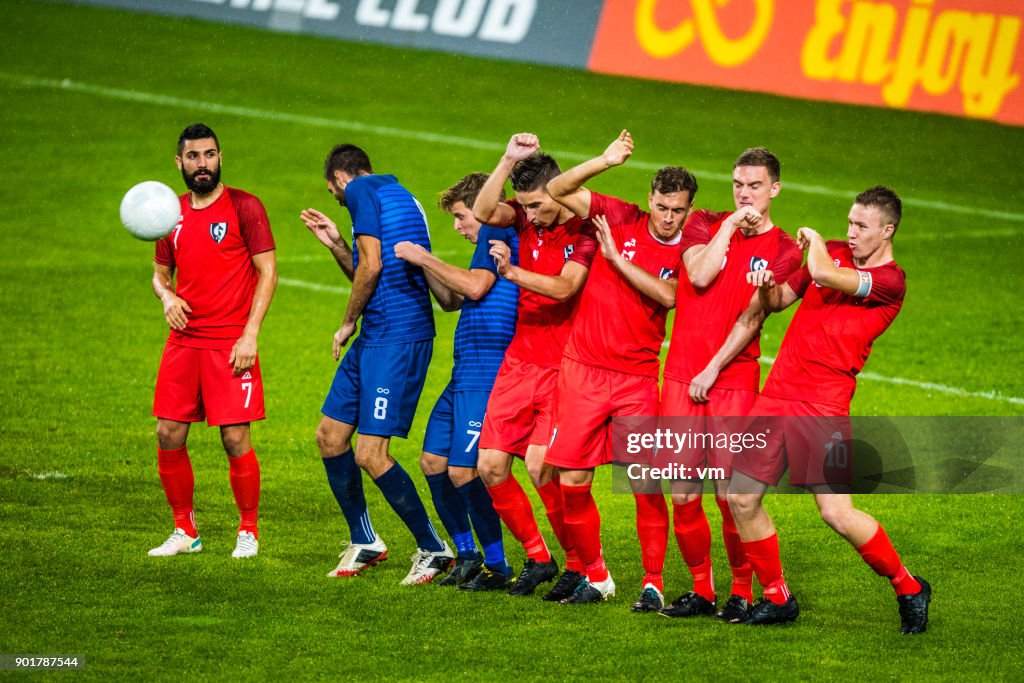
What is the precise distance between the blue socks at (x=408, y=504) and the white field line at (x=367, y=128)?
12.9 metres

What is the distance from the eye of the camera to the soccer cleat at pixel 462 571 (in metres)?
8.37

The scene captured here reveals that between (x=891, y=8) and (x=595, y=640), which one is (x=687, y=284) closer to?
(x=595, y=640)

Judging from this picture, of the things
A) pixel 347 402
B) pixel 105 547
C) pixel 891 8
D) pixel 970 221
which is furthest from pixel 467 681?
pixel 891 8

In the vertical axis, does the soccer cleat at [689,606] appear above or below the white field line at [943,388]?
below

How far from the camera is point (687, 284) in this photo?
25.4 ft

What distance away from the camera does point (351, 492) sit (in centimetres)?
869

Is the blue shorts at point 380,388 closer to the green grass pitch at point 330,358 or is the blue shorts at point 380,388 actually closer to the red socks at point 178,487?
the green grass pitch at point 330,358

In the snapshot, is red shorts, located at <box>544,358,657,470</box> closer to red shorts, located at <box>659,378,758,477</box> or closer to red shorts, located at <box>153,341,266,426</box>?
red shorts, located at <box>659,378,758,477</box>

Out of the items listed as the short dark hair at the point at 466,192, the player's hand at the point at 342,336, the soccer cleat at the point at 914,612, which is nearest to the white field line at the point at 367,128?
the short dark hair at the point at 466,192

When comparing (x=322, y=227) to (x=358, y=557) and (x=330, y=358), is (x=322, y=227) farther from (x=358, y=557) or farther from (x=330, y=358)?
(x=330, y=358)

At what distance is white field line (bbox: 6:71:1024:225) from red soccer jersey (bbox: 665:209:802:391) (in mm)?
12942

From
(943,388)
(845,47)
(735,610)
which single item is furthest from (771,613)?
(845,47)

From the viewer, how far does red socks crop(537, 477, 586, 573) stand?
8.21m

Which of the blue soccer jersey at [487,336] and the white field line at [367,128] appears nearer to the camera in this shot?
the blue soccer jersey at [487,336]
